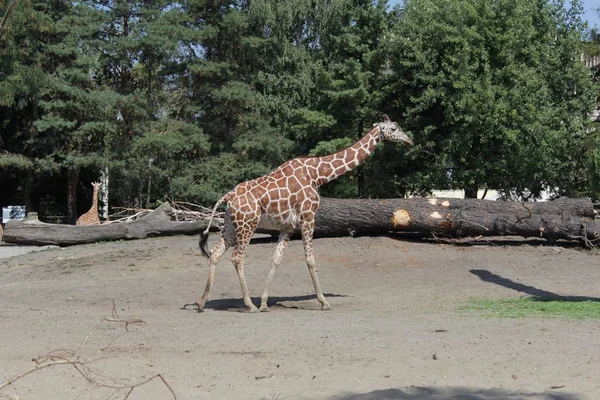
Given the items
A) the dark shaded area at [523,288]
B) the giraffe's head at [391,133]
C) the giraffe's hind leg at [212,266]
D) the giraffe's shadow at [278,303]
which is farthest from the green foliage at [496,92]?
the giraffe's hind leg at [212,266]

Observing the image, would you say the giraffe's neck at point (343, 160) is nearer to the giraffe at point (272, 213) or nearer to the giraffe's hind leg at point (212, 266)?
the giraffe at point (272, 213)

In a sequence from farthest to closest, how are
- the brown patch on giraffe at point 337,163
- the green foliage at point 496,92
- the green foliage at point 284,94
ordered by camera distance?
the green foliage at point 284,94
the green foliage at point 496,92
the brown patch on giraffe at point 337,163

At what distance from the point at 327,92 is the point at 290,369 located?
23.1 m

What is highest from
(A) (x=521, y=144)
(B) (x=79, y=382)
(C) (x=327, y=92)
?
(C) (x=327, y=92)

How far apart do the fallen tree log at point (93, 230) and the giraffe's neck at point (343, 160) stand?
867 cm

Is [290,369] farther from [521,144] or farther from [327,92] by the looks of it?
[327,92]

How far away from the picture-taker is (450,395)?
6836 millimetres

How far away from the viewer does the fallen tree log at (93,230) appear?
20906 millimetres

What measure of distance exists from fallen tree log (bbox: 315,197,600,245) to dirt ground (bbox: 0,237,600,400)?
423 millimetres

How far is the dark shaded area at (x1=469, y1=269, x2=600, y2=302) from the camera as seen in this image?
1354cm

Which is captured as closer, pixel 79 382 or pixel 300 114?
pixel 79 382

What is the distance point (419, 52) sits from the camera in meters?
26.8

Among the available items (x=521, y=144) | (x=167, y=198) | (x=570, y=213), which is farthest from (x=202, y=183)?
(x=570, y=213)

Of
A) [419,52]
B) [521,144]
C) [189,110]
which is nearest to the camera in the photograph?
Result: [521,144]
